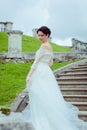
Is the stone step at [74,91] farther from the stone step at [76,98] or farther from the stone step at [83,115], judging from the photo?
the stone step at [83,115]

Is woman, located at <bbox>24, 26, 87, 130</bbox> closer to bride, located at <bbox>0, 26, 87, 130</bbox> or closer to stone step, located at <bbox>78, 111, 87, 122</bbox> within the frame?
bride, located at <bbox>0, 26, 87, 130</bbox>

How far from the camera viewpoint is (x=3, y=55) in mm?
24172

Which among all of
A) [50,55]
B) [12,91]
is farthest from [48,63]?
[12,91]

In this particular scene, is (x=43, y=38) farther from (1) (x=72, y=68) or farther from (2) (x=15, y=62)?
(2) (x=15, y=62)

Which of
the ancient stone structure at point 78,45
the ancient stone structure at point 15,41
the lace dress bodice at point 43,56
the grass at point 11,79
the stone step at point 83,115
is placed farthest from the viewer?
the ancient stone structure at point 78,45

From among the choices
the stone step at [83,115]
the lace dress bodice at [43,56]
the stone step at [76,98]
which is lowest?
the stone step at [83,115]

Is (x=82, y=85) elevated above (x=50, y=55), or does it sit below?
below

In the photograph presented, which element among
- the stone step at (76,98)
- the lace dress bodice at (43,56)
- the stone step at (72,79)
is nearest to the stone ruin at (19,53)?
the stone step at (72,79)

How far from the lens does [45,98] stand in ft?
35.5

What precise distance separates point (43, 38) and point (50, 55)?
403 mm

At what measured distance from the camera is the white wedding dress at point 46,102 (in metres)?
10.8

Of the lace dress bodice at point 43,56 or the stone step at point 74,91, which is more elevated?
the lace dress bodice at point 43,56

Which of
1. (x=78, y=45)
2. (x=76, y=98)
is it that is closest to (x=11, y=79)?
(x=76, y=98)

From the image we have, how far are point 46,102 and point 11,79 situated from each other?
934 cm
